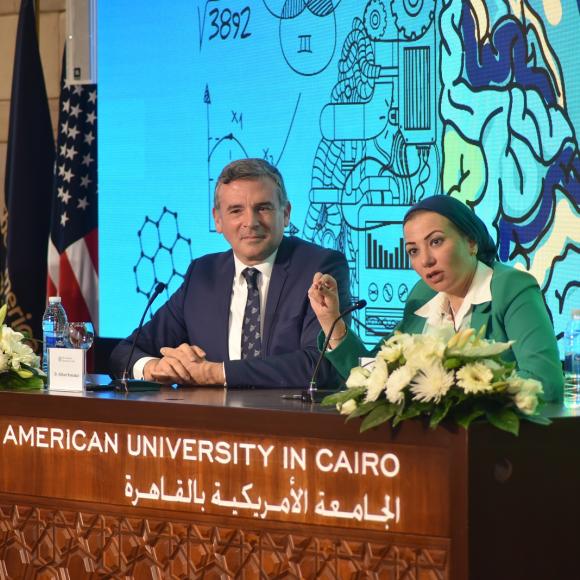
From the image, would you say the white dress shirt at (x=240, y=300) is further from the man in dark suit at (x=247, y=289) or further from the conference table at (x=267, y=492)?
the conference table at (x=267, y=492)

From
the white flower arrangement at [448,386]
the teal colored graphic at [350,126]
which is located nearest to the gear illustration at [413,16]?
the teal colored graphic at [350,126]

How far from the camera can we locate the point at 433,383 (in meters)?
2.62

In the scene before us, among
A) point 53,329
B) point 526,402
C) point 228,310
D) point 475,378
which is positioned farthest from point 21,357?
point 526,402

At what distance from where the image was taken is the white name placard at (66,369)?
3408mm

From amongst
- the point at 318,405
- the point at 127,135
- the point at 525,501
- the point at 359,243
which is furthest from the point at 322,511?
the point at 127,135

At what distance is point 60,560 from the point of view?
3.24 m

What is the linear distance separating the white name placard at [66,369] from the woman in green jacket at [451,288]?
0.77 metres

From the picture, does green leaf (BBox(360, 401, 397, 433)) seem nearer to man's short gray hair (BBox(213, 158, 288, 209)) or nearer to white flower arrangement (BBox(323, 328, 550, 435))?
white flower arrangement (BBox(323, 328, 550, 435))

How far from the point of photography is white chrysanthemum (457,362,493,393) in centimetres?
259

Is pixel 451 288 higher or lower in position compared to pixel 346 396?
higher

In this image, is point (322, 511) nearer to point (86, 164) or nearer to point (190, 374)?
point (190, 374)

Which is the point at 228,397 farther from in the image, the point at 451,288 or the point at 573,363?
the point at 573,363

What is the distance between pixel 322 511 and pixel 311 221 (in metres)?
2.40

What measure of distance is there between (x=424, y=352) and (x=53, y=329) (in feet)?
5.92
